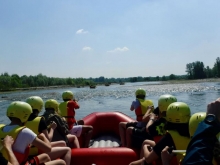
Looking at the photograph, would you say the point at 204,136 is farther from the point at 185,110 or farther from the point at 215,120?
the point at 185,110

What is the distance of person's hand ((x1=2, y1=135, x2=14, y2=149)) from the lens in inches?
80.8

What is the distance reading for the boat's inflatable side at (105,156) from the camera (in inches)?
120

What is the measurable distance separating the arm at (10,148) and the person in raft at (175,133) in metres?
1.23

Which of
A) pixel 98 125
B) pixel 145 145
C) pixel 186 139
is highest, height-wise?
pixel 186 139

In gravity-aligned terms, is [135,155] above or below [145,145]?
below

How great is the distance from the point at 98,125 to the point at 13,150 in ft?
13.6

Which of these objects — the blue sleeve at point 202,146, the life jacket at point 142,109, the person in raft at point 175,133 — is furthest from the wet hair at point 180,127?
the life jacket at point 142,109

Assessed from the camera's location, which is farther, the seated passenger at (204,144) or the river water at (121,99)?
the river water at (121,99)

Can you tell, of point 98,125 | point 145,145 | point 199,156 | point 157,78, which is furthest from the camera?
point 157,78

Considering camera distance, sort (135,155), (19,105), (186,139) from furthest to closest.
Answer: (135,155) → (19,105) → (186,139)

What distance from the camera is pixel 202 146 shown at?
874 mm

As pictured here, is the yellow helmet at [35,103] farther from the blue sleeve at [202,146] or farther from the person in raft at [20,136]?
the blue sleeve at [202,146]

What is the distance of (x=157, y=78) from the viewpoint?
135 meters

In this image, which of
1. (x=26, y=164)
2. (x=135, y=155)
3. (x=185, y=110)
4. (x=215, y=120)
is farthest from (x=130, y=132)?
(x=215, y=120)
